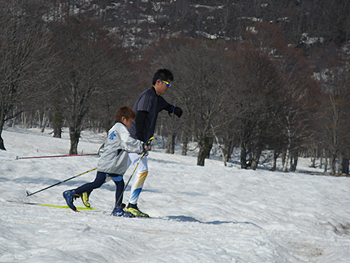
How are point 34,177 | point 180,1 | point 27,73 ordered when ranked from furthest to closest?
point 180,1 < point 27,73 < point 34,177

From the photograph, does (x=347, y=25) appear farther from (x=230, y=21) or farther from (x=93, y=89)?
(x=93, y=89)

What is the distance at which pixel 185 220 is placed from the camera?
21.8 ft

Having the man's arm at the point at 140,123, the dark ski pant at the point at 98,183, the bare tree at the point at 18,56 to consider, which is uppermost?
the bare tree at the point at 18,56

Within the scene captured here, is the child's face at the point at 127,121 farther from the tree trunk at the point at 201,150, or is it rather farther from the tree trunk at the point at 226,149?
the tree trunk at the point at 226,149

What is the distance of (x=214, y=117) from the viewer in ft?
69.1

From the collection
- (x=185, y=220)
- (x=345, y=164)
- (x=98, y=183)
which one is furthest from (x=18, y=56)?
(x=345, y=164)

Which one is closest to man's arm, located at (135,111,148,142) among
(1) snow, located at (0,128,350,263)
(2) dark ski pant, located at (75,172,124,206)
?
(2) dark ski pant, located at (75,172,124,206)

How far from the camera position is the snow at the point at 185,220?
297 cm

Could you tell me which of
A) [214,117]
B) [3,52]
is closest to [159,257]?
[3,52]

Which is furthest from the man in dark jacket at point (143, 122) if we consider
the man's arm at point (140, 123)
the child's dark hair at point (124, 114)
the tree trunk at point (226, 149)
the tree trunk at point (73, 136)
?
the tree trunk at point (226, 149)

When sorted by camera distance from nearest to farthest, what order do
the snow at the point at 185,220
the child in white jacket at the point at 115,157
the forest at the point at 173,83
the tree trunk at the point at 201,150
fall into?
the snow at the point at 185,220 < the child in white jacket at the point at 115,157 < the forest at the point at 173,83 < the tree trunk at the point at 201,150

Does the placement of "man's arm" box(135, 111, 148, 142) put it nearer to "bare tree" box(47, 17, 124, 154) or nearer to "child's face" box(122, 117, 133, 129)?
"child's face" box(122, 117, 133, 129)

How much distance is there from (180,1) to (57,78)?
418ft

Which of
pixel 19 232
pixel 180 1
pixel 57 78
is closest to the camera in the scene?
pixel 19 232
